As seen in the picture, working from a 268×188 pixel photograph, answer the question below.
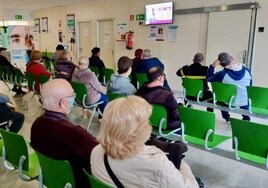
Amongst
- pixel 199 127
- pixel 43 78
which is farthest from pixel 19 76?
pixel 199 127

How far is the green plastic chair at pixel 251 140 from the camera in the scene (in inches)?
79.3

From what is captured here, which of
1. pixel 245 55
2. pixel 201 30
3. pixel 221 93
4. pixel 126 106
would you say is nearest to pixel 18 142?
pixel 126 106

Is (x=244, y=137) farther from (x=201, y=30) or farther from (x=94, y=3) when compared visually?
(x=94, y=3)

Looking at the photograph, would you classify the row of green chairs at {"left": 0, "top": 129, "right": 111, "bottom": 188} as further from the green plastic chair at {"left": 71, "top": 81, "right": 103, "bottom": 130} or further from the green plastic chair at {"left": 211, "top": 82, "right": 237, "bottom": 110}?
the green plastic chair at {"left": 211, "top": 82, "right": 237, "bottom": 110}

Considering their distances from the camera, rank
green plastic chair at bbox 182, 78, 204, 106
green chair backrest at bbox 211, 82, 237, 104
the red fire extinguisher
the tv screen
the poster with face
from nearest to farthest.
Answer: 1. green chair backrest at bbox 211, 82, 237, 104
2. green plastic chair at bbox 182, 78, 204, 106
3. the tv screen
4. the red fire extinguisher
5. the poster with face

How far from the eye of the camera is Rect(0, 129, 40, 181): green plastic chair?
1837 mm

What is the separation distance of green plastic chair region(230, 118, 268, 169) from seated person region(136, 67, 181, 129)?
72cm

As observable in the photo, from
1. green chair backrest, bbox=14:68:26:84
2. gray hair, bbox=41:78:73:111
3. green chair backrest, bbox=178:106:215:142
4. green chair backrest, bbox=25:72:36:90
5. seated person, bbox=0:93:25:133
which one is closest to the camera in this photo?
gray hair, bbox=41:78:73:111

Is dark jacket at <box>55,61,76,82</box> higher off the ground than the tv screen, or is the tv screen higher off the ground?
the tv screen

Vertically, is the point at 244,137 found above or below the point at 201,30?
below

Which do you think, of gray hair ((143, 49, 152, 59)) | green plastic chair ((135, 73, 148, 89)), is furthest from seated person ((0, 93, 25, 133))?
gray hair ((143, 49, 152, 59))

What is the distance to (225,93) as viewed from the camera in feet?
12.5

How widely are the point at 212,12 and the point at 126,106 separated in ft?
18.8

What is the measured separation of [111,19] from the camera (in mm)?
9086
